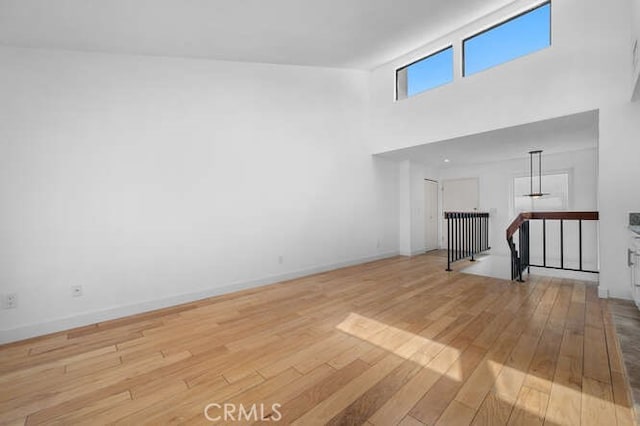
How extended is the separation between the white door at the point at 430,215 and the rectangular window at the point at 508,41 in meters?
3.14

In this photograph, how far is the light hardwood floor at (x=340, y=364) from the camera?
1417 millimetres

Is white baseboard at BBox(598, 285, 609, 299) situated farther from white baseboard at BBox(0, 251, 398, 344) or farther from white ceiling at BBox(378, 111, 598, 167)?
white baseboard at BBox(0, 251, 398, 344)

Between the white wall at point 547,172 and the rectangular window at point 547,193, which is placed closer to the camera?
the white wall at point 547,172

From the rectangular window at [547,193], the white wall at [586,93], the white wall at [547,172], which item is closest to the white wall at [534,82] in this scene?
the white wall at [586,93]

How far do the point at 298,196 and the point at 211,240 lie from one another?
4.92ft

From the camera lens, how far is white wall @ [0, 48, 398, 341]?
2410 mm

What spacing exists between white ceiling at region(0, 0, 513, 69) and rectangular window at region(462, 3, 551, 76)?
314mm

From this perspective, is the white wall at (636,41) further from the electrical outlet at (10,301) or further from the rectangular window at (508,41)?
the electrical outlet at (10,301)

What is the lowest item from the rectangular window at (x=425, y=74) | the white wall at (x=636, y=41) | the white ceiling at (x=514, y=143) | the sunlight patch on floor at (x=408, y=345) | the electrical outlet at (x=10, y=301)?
the sunlight patch on floor at (x=408, y=345)

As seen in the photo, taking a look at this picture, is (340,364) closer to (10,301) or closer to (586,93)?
(10,301)

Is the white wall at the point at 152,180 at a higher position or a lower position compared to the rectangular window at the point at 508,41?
lower

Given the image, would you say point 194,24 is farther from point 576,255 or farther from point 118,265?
point 576,255

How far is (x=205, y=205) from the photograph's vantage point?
335 cm

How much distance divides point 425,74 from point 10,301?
6.08 meters
